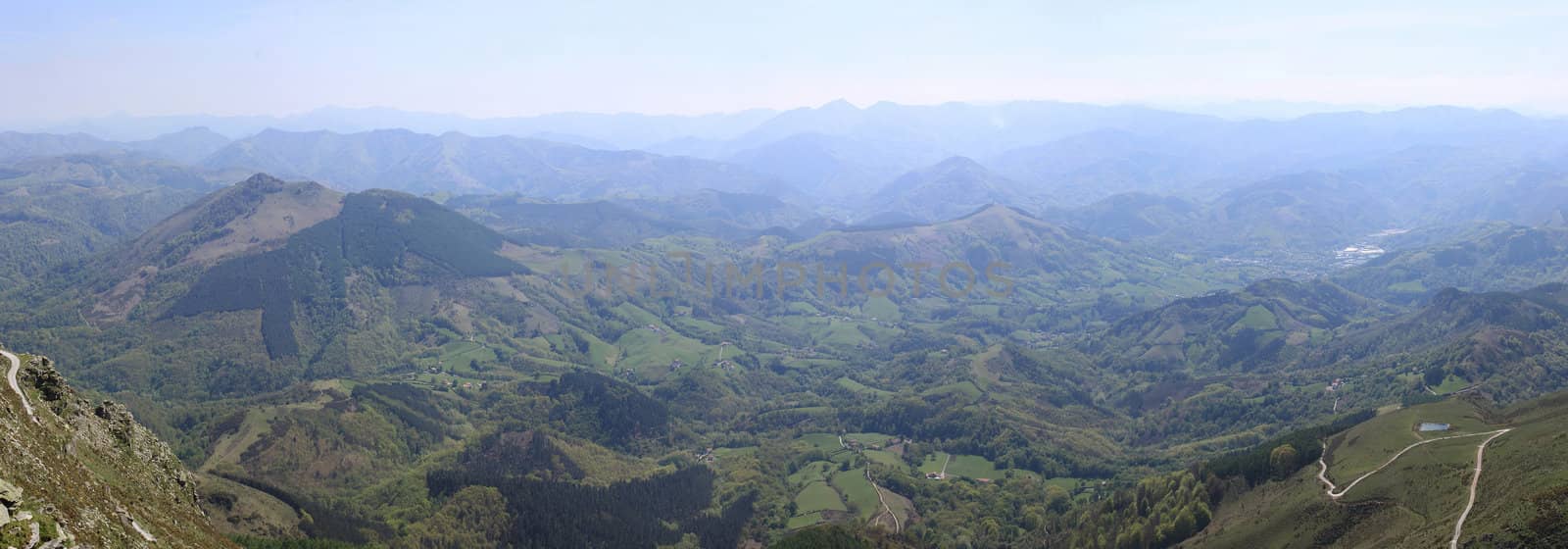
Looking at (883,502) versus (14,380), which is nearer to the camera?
(14,380)

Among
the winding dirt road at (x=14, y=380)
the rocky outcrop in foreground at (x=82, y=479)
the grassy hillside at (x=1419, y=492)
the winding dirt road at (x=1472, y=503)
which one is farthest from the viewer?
the grassy hillside at (x=1419, y=492)

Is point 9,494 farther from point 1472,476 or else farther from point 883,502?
point 883,502

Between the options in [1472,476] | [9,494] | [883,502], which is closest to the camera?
[9,494]

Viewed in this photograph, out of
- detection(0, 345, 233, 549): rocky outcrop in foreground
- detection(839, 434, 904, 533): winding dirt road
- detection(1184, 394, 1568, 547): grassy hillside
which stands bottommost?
detection(839, 434, 904, 533): winding dirt road

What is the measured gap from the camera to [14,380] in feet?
184

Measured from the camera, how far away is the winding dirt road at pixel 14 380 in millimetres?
53281

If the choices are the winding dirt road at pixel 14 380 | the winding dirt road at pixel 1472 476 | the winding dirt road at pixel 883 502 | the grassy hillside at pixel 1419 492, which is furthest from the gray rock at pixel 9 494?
the winding dirt road at pixel 883 502

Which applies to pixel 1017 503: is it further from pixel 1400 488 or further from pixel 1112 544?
pixel 1400 488

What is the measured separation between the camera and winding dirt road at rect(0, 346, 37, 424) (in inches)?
2098

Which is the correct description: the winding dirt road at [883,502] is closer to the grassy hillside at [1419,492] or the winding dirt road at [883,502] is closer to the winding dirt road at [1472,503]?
the grassy hillside at [1419,492]

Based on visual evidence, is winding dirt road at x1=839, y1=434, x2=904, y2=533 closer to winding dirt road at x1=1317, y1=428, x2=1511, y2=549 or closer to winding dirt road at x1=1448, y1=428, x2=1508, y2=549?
winding dirt road at x1=1317, y1=428, x2=1511, y2=549

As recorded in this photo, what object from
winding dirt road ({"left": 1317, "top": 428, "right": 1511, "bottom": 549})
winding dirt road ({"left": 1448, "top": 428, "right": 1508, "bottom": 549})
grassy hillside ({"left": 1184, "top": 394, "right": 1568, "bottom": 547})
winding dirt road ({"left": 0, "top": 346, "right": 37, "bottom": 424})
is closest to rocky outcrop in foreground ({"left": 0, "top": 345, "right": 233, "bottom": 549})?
winding dirt road ({"left": 0, "top": 346, "right": 37, "bottom": 424})

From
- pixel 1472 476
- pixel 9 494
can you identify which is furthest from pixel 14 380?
pixel 1472 476

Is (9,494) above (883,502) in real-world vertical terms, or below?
above
